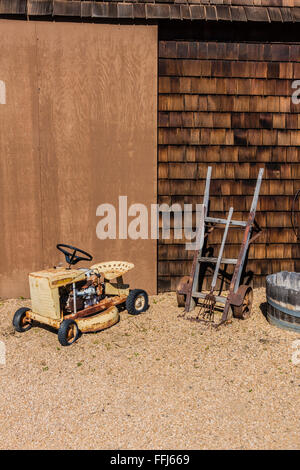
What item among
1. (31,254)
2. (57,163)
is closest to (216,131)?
(57,163)

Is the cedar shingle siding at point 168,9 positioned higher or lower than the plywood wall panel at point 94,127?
higher

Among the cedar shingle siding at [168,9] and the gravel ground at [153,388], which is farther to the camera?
the cedar shingle siding at [168,9]

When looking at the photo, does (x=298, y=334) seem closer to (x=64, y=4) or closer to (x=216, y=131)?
(x=216, y=131)

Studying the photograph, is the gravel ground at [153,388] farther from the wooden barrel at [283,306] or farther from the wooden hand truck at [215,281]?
the wooden hand truck at [215,281]

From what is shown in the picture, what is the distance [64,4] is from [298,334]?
5.60 meters

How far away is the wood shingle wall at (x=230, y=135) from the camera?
6277 millimetres

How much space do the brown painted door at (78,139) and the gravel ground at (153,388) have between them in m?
1.39

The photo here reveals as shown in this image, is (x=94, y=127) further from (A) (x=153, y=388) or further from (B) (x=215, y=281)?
(A) (x=153, y=388)

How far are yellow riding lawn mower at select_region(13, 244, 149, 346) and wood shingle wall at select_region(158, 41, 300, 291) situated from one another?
4.59 feet

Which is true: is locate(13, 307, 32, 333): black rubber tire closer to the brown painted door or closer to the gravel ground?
the gravel ground

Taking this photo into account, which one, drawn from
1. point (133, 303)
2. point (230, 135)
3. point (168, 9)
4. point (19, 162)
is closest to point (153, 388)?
point (133, 303)

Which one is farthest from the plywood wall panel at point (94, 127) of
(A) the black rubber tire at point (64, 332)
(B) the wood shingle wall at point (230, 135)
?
(A) the black rubber tire at point (64, 332)

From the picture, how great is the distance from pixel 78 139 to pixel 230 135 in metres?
2.39

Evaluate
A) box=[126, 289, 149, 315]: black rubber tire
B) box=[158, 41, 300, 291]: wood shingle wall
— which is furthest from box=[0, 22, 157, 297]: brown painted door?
box=[126, 289, 149, 315]: black rubber tire
